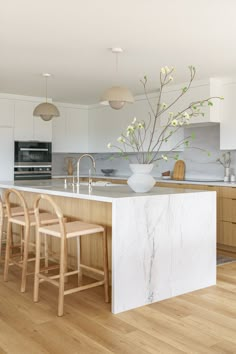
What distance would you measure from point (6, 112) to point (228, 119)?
369cm

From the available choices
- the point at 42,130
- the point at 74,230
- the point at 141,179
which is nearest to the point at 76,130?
the point at 42,130

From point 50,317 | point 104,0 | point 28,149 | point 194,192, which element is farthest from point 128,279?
point 28,149

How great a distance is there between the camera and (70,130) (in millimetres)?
8102

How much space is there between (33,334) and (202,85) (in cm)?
415

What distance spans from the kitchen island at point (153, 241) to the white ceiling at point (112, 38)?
1.44m

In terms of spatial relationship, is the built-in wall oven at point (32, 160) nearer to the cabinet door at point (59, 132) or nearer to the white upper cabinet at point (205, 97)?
the cabinet door at point (59, 132)

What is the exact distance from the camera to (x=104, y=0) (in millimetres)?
2865

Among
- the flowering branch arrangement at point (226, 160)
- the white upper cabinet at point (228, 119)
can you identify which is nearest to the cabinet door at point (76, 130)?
the flowering branch arrangement at point (226, 160)

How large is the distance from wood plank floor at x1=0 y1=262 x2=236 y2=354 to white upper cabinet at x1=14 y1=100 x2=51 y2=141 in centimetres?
381

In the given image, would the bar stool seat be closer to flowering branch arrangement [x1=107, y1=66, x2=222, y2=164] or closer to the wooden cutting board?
flowering branch arrangement [x1=107, y1=66, x2=222, y2=164]

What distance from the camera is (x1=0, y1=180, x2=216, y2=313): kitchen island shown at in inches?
126

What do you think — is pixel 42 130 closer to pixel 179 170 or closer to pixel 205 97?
pixel 179 170

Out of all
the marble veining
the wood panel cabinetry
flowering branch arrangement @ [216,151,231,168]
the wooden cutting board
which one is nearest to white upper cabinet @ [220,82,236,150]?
flowering branch arrangement @ [216,151,231,168]

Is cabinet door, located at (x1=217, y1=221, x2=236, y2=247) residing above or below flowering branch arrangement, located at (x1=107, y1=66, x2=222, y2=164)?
below
